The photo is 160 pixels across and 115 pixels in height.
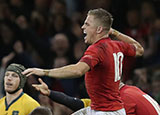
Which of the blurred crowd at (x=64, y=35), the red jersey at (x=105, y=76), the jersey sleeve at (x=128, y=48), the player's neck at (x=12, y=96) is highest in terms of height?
the blurred crowd at (x=64, y=35)

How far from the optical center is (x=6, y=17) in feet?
31.9

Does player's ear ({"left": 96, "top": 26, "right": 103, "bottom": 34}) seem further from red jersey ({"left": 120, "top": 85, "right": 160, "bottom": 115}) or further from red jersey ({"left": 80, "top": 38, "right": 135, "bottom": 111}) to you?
red jersey ({"left": 120, "top": 85, "right": 160, "bottom": 115})

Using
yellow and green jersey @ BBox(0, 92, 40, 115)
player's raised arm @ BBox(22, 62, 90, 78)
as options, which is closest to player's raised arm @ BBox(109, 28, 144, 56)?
player's raised arm @ BBox(22, 62, 90, 78)

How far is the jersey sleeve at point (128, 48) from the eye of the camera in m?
5.25

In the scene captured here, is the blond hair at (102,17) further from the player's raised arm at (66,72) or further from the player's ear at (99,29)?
the player's raised arm at (66,72)

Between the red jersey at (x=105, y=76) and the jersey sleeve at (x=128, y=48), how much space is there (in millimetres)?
117

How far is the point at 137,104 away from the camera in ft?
18.7

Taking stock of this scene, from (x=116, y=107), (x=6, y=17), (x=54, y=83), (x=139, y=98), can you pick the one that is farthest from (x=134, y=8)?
(x=116, y=107)

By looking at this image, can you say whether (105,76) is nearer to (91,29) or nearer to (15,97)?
(91,29)

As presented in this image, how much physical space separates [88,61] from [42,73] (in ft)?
1.42

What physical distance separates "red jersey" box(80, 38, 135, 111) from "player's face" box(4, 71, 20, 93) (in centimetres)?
128

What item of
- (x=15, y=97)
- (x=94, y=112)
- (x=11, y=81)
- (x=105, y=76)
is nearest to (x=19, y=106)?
(x=15, y=97)

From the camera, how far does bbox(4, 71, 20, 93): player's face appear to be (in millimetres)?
6043

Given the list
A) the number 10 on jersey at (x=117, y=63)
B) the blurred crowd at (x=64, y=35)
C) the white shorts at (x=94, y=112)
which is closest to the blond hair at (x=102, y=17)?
the number 10 on jersey at (x=117, y=63)
